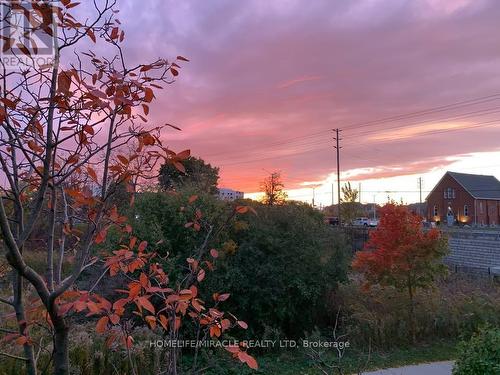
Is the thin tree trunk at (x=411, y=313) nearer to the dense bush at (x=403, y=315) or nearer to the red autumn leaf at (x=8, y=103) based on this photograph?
the dense bush at (x=403, y=315)

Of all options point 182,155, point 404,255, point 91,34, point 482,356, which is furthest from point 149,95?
point 404,255

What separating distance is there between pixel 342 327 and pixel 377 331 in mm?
730

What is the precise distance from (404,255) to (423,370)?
10.4 feet

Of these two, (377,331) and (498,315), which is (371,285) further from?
(498,315)

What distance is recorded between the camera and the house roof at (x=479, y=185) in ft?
193

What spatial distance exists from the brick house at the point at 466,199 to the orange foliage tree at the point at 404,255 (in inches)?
1955

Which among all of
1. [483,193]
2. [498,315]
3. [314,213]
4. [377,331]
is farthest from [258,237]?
[483,193]

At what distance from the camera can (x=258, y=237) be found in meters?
9.61

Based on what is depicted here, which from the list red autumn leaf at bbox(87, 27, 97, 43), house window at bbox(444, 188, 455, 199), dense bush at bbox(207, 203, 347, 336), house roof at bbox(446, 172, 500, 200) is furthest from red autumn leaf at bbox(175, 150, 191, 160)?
house window at bbox(444, 188, 455, 199)

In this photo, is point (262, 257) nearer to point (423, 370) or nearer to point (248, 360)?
point (423, 370)

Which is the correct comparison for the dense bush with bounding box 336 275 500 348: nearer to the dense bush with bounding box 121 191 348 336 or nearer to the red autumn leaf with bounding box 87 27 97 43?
the dense bush with bounding box 121 191 348 336

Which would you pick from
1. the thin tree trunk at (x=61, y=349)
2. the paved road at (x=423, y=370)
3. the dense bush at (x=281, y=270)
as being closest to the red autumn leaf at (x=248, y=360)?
the thin tree trunk at (x=61, y=349)

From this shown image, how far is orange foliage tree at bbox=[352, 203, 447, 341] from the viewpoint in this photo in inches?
420

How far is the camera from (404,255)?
35.1 ft
